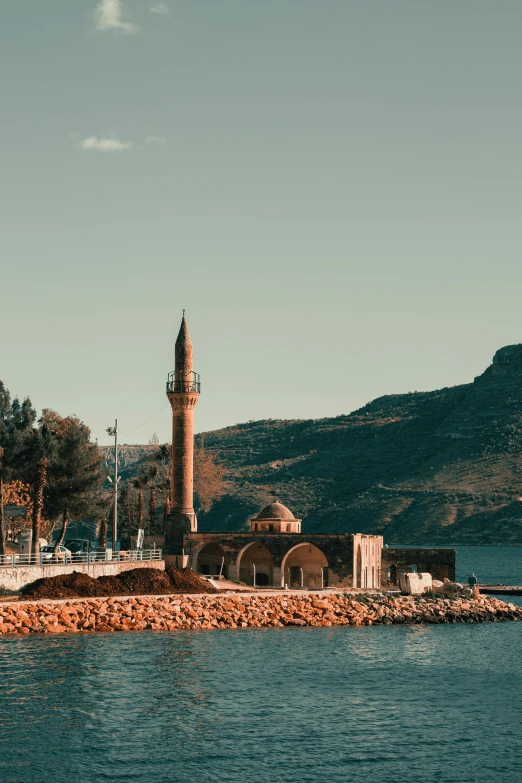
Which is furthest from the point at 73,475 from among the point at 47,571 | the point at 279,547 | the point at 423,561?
the point at 423,561

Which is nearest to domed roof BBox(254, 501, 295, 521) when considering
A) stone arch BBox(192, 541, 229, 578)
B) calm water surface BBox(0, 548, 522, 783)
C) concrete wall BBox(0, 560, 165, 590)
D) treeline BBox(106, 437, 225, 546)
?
stone arch BBox(192, 541, 229, 578)

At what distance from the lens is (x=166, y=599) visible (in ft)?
183

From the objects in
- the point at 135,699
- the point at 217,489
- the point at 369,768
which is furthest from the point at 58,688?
the point at 217,489

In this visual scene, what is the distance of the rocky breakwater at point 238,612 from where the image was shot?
49.8 m

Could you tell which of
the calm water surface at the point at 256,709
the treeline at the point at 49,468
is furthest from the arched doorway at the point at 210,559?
the calm water surface at the point at 256,709

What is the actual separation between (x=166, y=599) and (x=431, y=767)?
2761 cm

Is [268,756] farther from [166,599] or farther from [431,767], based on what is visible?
[166,599]

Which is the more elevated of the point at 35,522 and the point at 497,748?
the point at 35,522

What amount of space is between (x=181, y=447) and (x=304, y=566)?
11133mm

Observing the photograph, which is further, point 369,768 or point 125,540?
point 125,540

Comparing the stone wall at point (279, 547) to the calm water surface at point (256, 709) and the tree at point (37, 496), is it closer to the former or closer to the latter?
the tree at point (37, 496)

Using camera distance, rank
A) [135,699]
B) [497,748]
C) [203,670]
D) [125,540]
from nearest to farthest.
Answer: [497,748], [135,699], [203,670], [125,540]

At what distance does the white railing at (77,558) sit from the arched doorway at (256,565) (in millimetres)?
5524

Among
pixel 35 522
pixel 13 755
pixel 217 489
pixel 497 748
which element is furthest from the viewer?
pixel 217 489
